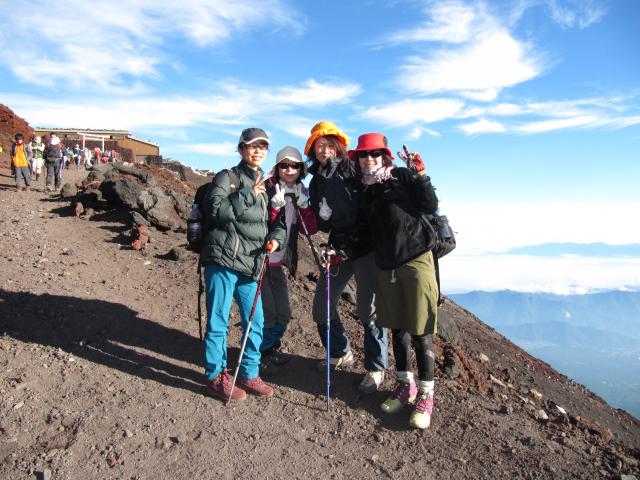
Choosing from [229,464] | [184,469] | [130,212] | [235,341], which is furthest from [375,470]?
[130,212]

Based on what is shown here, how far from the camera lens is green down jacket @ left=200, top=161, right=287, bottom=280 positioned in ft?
15.2

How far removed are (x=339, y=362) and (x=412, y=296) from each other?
1726mm

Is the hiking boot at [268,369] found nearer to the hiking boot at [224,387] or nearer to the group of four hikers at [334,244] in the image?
the group of four hikers at [334,244]

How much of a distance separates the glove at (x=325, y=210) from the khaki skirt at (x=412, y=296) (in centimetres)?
89

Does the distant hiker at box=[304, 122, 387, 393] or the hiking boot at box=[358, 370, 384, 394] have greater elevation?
the distant hiker at box=[304, 122, 387, 393]

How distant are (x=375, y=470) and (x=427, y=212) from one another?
2412 mm

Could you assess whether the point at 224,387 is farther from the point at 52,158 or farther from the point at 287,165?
the point at 52,158

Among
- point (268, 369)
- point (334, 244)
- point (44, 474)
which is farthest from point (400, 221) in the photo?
point (44, 474)

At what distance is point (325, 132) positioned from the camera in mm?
5043

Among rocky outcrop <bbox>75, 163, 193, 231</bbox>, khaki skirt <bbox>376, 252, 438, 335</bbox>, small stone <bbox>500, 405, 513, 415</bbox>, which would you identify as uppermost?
rocky outcrop <bbox>75, 163, 193, 231</bbox>

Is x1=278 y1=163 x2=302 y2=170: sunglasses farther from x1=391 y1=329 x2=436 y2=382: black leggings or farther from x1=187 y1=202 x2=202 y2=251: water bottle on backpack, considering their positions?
x1=391 y1=329 x2=436 y2=382: black leggings

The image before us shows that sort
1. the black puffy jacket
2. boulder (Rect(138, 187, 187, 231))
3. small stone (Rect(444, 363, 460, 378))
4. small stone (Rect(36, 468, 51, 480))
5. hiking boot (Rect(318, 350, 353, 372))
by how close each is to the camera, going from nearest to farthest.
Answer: small stone (Rect(36, 468, 51, 480)) < the black puffy jacket < hiking boot (Rect(318, 350, 353, 372)) < small stone (Rect(444, 363, 460, 378)) < boulder (Rect(138, 187, 187, 231))

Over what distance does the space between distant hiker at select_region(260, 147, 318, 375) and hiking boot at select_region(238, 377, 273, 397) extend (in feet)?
1.63

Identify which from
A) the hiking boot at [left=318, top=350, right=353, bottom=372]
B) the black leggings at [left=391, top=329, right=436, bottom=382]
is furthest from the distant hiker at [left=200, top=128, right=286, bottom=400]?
the black leggings at [left=391, top=329, right=436, bottom=382]
